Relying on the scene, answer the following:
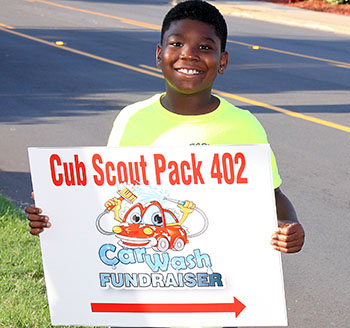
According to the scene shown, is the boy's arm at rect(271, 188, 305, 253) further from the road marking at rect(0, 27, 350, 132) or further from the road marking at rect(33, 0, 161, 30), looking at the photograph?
the road marking at rect(33, 0, 161, 30)

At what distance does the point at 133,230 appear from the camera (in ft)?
8.75

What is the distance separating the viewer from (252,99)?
454 inches

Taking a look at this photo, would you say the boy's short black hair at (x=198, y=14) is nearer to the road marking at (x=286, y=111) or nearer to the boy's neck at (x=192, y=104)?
the boy's neck at (x=192, y=104)

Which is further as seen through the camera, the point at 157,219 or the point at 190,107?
the point at 190,107

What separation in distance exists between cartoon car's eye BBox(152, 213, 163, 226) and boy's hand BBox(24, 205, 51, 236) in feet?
1.17

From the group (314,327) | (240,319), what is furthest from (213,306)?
(314,327)

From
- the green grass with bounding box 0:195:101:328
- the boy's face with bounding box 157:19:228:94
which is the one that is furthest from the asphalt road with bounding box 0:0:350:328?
the boy's face with bounding box 157:19:228:94

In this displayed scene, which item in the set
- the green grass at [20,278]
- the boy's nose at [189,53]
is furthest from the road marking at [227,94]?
the boy's nose at [189,53]

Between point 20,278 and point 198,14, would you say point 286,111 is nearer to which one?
point 20,278

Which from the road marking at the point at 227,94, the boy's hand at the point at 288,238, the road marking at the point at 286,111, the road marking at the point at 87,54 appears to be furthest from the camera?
the road marking at the point at 87,54

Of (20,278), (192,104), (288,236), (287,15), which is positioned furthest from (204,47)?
(287,15)

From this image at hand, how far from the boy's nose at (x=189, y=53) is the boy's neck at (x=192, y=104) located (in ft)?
0.48

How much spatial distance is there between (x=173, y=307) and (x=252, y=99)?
9.02 m

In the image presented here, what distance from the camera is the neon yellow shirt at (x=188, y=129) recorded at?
2787 mm
